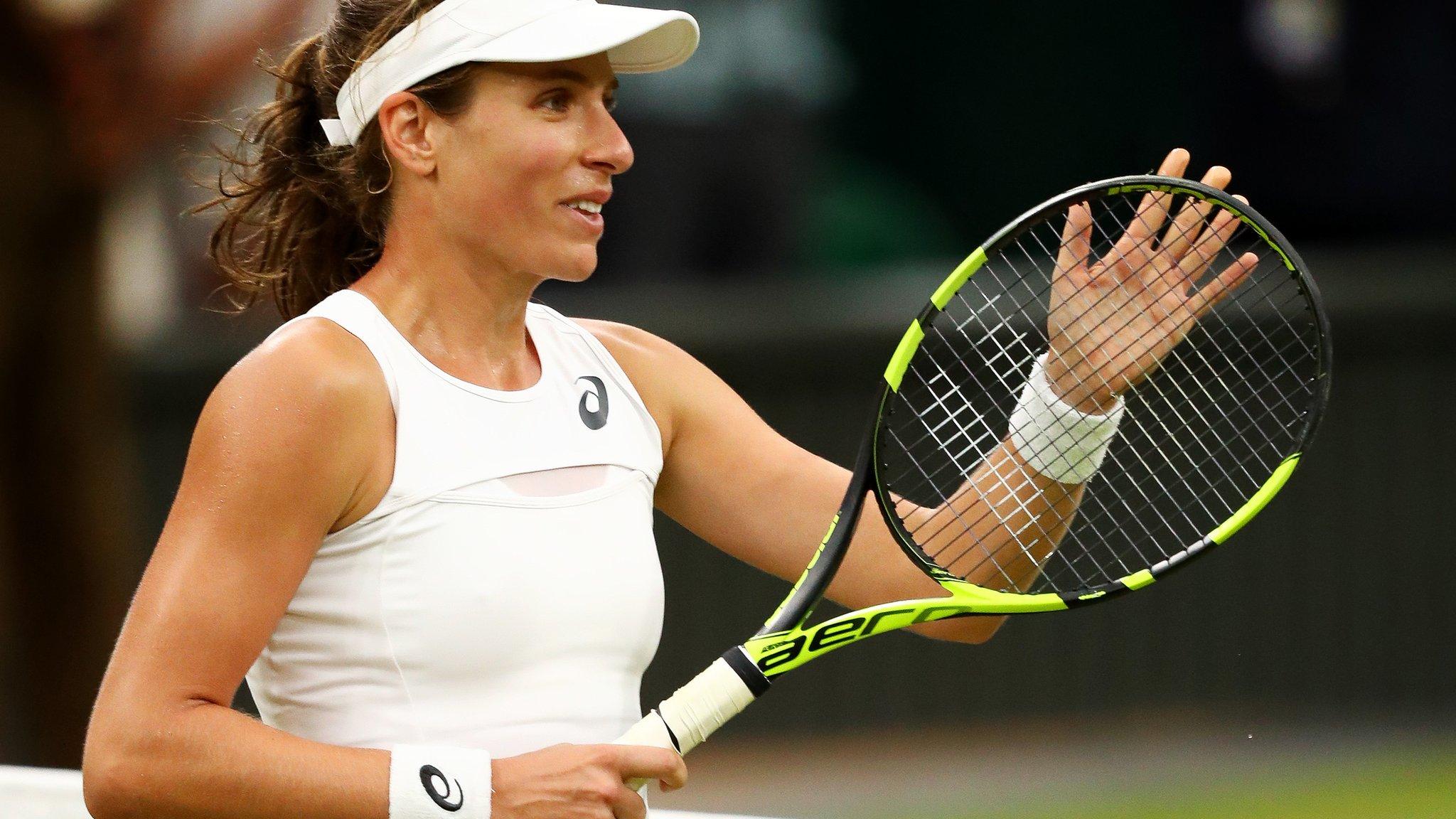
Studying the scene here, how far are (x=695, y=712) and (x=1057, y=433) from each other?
57cm

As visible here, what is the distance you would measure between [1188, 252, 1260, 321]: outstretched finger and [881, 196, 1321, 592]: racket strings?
6 centimetres

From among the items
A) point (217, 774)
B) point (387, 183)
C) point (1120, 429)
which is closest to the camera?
point (217, 774)

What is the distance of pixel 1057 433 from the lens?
2.34 metres

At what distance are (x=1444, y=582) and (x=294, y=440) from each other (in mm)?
4908

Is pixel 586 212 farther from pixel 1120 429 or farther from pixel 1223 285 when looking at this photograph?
pixel 1120 429

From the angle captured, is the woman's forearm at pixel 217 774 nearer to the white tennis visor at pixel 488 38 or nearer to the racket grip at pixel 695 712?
the racket grip at pixel 695 712

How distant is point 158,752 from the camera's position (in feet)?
6.14

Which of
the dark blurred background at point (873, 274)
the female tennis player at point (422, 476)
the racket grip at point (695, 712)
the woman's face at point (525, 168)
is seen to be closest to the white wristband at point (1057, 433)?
the female tennis player at point (422, 476)

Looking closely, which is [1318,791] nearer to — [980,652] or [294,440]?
[980,652]

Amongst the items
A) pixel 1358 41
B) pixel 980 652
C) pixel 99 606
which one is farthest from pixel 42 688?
pixel 1358 41

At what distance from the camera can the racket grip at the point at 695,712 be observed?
2.10 metres

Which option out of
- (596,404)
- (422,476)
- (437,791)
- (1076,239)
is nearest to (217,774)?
(437,791)

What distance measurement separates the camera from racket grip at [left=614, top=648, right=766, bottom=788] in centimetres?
210

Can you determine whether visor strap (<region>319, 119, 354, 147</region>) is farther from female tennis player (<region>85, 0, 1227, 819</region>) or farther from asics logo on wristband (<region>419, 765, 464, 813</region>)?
asics logo on wristband (<region>419, 765, 464, 813</region>)
